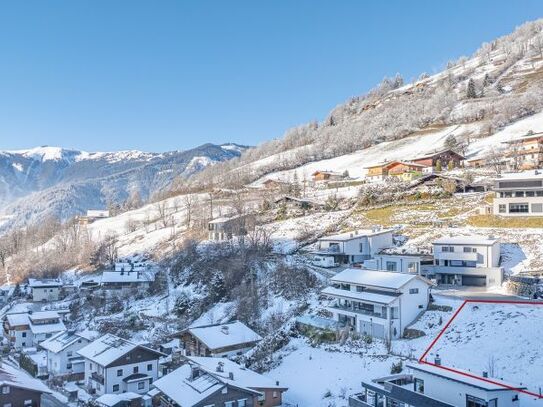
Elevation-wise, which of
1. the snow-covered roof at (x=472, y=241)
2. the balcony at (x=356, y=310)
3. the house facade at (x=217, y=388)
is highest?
the snow-covered roof at (x=472, y=241)

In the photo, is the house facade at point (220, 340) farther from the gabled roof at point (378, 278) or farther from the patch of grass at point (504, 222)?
the patch of grass at point (504, 222)

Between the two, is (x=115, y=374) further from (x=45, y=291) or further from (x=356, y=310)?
(x=45, y=291)

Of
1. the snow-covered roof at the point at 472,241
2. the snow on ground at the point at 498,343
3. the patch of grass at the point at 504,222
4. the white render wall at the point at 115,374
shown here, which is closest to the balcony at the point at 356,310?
the snow on ground at the point at 498,343

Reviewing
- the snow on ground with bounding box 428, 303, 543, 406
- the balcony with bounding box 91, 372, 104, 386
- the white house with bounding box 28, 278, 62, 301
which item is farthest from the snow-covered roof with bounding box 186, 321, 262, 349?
the white house with bounding box 28, 278, 62, 301

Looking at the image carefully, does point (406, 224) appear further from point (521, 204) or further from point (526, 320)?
point (526, 320)

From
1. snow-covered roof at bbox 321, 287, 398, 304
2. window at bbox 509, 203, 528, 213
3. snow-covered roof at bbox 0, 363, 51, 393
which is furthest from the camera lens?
window at bbox 509, 203, 528, 213

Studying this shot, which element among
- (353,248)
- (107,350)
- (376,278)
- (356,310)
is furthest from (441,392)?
(353,248)

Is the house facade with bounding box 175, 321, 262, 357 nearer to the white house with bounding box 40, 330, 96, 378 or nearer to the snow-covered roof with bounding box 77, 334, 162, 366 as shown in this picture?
the snow-covered roof with bounding box 77, 334, 162, 366
